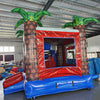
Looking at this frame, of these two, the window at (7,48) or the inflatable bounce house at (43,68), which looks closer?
the inflatable bounce house at (43,68)

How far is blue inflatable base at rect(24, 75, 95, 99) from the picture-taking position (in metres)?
2.43

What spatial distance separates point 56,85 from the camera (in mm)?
2611

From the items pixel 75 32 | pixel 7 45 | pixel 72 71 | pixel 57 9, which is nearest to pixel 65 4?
pixel 57 9

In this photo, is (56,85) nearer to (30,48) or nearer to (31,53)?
(31,53)

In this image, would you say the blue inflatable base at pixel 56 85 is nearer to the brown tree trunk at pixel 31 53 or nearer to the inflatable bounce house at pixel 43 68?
the inflatable bounce house at pixel 43 68

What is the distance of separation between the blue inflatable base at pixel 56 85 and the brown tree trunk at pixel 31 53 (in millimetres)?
208

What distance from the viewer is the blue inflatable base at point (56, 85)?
2426 mm

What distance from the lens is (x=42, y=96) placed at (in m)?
2.66

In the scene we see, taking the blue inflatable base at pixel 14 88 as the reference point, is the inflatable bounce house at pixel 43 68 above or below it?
above

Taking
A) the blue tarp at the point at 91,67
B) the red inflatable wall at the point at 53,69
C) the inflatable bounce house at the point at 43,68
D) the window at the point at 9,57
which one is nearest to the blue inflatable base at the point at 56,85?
the inflatable bounce house at the point at 43,68

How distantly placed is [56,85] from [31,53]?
114cm

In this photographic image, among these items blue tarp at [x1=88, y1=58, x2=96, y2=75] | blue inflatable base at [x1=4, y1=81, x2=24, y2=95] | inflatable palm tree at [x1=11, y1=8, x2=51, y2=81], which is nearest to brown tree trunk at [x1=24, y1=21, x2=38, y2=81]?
inflatable palm tree at [x1=11, y1=8, x2=51, y2=81]

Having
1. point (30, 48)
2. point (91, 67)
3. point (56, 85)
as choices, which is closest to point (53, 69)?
point (56, 85)

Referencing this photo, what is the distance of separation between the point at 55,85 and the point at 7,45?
7.75m
